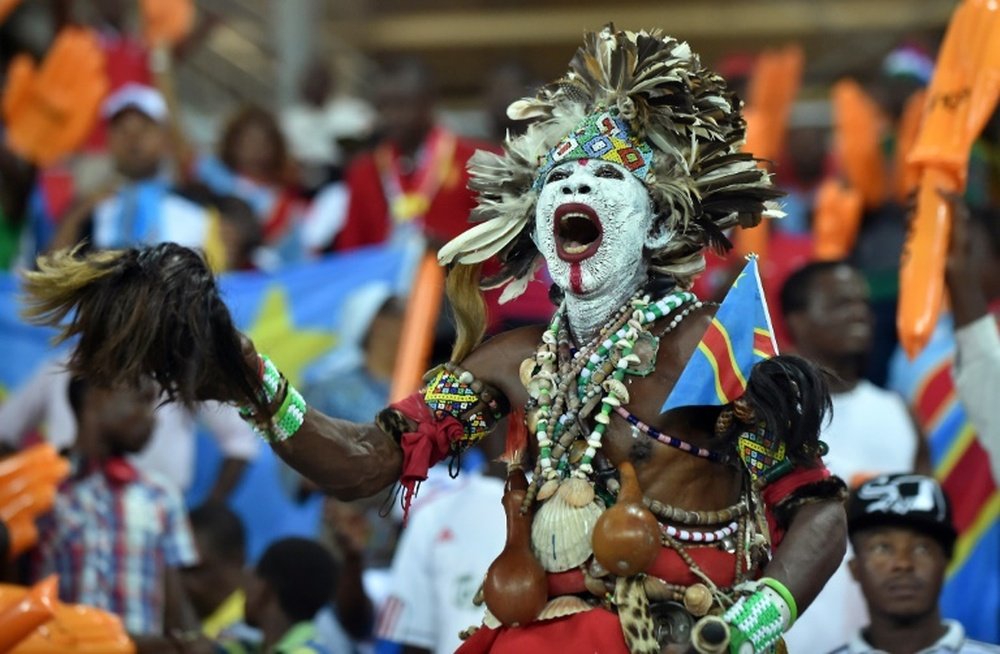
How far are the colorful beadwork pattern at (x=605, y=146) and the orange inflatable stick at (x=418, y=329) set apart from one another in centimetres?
339

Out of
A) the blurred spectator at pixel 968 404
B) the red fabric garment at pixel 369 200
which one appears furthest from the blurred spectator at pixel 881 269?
the red fabric garment at pixel 369 200

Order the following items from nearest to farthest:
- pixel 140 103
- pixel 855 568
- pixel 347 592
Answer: pixel 855 568 → pixel 347 592 → pixel 140 103

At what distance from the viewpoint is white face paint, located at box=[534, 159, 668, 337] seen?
433cm

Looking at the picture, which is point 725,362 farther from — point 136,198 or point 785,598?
point 136,198

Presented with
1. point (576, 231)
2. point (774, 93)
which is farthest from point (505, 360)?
point (774, 93)

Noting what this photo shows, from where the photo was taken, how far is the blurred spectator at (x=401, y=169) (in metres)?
9.77

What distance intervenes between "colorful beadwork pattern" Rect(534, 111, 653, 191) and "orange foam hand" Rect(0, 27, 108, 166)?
17.3 ft

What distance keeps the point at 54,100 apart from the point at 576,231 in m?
5.47

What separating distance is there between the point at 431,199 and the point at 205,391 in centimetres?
555

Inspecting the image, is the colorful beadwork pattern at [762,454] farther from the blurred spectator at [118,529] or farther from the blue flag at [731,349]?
the blurred spectator at [118,529]

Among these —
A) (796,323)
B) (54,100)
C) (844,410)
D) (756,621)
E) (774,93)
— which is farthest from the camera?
(774,93)

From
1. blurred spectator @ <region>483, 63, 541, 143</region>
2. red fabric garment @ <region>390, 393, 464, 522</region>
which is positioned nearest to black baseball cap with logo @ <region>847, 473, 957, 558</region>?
red fabric garment @ <region>390, 393, 464, 522</region>

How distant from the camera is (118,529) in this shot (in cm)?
654

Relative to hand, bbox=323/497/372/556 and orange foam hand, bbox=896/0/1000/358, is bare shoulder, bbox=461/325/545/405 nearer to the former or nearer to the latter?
orange foam hand, bbox=896/0/1000/358
